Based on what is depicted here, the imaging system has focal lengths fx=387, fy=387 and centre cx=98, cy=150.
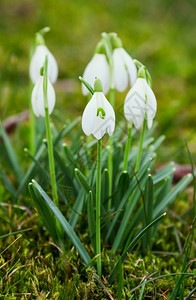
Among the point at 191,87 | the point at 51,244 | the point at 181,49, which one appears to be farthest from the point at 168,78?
the point at 51,244

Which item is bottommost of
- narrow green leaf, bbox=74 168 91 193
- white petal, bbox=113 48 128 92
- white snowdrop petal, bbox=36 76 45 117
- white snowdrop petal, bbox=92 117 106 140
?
narrow green leaf, bbox=74 168 91 193

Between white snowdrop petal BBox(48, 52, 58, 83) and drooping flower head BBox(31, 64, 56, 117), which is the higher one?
white snowdrop petal BBox(48, 52, 58, 83)

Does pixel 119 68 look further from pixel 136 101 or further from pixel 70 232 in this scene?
pixel 70 232

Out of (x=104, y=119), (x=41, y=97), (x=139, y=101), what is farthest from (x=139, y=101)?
(x=41, y=97)

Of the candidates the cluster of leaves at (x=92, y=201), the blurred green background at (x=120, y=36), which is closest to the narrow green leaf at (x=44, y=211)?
the cluster of leaves at (x=92, y=201)

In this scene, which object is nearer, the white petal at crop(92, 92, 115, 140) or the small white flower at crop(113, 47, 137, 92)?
the white petal at crop(92, 92, 115, 140)

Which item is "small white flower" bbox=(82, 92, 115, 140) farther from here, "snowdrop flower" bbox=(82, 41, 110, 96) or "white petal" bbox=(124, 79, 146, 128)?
"snowdrop flower" bbox=(82, 41, 110, 96)

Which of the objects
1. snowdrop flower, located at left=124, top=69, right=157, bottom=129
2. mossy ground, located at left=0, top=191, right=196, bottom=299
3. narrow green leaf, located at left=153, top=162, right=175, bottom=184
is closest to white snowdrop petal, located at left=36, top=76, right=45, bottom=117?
snowdrop flower, located at left=124, top=69, right=157, bottom=129
